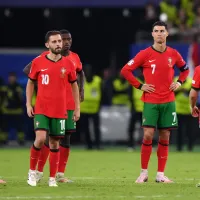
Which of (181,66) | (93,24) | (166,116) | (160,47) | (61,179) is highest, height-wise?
(93,24)

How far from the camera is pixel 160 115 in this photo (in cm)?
1500

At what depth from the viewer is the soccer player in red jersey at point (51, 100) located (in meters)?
13.7

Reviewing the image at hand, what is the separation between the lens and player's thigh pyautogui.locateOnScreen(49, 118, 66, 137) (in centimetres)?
1372

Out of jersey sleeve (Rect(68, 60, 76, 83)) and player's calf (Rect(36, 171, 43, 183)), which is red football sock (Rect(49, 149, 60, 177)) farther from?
jersey sleeve (Rect(68, 60, 76, 83))

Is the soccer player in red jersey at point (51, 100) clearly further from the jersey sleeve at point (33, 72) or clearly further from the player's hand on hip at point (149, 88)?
the player's hand on hip at point (149, 88)

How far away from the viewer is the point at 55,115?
13703 mm

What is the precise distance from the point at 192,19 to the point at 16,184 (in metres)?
17.0

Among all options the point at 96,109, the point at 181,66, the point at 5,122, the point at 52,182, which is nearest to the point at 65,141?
the point at 52,182

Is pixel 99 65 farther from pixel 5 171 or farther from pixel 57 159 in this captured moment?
pixel 57 159

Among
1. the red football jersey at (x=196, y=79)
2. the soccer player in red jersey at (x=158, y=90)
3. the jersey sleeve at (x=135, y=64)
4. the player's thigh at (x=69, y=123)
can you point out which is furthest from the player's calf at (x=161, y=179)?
the red football jersey at (x=196, y=79)

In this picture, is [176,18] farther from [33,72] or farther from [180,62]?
[33,72]

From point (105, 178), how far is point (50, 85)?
8.98ft

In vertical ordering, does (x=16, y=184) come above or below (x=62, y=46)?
below

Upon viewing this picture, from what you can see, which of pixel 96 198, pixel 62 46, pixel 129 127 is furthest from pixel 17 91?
pixel 96 198
